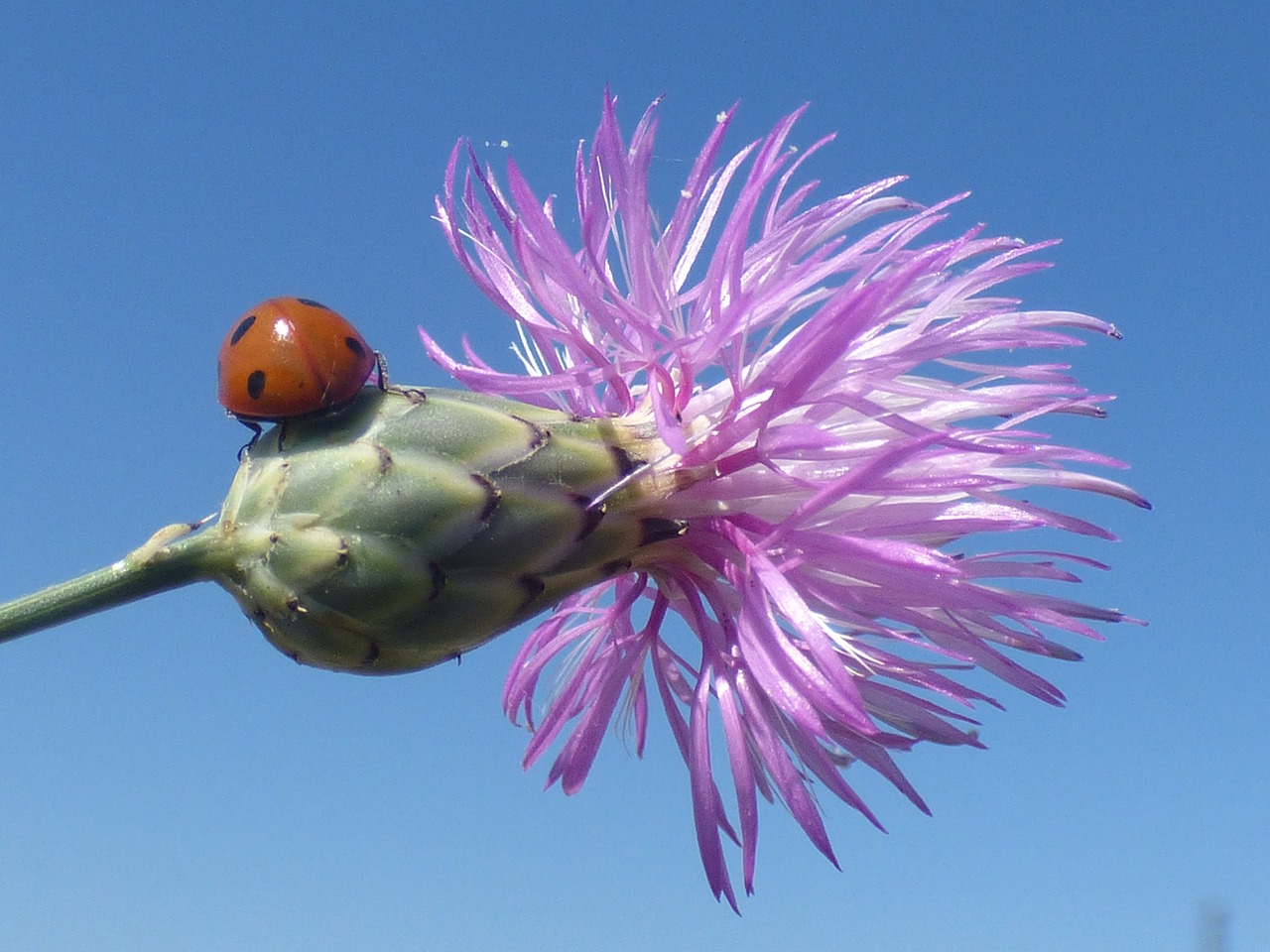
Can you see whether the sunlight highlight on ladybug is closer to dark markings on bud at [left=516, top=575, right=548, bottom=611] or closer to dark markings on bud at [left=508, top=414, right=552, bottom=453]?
dark markings on bud at [left=508, top=414, right=552, bottom=453]

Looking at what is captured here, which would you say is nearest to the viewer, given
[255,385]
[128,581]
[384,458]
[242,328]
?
[128,581]

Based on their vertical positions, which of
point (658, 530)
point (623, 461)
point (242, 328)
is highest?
point (242, 328)

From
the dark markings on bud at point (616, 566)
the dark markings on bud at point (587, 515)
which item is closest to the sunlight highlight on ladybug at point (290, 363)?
the dark markings on bud at point (587, 515)

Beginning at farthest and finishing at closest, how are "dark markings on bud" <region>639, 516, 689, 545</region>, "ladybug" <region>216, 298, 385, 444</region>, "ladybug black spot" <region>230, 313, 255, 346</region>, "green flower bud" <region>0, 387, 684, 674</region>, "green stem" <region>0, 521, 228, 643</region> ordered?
"dark markings on bud" <region>639, 516, 689, 545</region>
"ladybug black spot" <region>230, 313, 255, 346</region>
"ladybug" <region>216, 298, 385, 444</region>
"green flower bud" <region>0, 387, 684, 674</region>
"green stem" <region>0, 521, 228, 643</region>

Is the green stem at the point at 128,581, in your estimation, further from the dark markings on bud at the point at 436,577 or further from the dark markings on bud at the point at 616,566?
the dark markings on bud at the point at 616,566

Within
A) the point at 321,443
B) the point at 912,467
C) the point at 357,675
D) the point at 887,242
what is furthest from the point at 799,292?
the point at 357,675

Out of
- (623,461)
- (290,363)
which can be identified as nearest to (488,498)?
(623,461)

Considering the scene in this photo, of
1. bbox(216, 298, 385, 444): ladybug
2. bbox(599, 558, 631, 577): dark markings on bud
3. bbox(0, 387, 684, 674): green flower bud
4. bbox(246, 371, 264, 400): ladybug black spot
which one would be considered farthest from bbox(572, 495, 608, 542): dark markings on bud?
bbox(246, 371, 264, 400): ladybug black spot

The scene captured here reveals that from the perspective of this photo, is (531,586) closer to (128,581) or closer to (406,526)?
(406,526)
